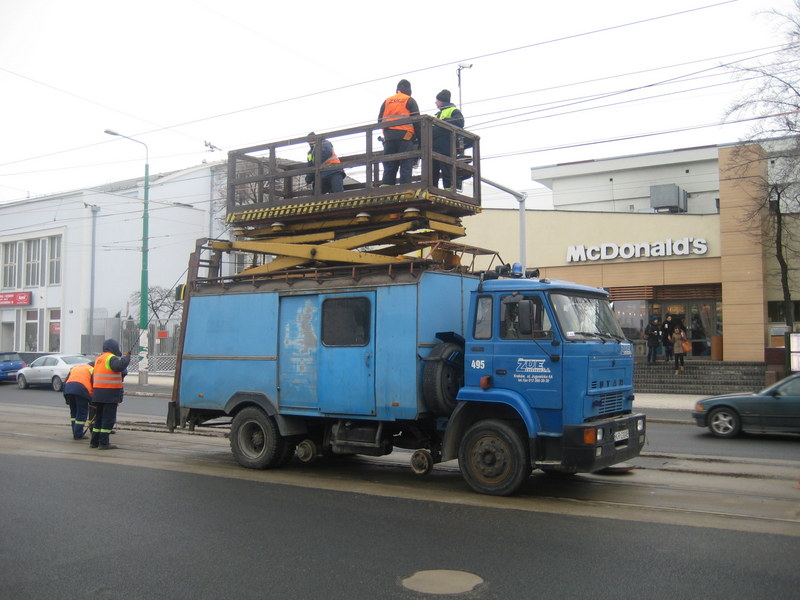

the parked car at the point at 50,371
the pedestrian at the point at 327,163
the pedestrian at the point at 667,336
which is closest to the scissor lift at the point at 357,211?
the pedestrian at the point at 327,163

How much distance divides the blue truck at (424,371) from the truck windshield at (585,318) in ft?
0.06

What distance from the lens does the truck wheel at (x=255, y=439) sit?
983 cm

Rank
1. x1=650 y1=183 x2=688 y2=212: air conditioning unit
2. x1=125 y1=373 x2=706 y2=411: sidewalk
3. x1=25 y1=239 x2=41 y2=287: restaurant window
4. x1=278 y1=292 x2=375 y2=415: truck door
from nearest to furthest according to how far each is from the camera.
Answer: x1=278 y1=292 x2=375 y2=415: truck door → x1=125 y1=373 x2=706 y2=411: sidewalk → x1=650 y1=183 x2=688 y2=212: air conditioning unit → x1=25 y1=239 x2=41 y2=287: restaurant window

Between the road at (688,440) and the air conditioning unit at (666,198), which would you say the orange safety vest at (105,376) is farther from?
the air conditioning unit at (666,198)

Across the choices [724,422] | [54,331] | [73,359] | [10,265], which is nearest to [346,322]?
[724,422]

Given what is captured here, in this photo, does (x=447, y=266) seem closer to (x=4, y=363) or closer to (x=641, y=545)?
(x=641, y=545)

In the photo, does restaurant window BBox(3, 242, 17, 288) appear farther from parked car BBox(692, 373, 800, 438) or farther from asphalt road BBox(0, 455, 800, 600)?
parked car BBox(692, 373, 800, 438)

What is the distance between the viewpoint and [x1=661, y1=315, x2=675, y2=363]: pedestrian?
25422 millimetres

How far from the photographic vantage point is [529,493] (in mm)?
8352

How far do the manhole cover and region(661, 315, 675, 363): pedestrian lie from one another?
21.9 metres

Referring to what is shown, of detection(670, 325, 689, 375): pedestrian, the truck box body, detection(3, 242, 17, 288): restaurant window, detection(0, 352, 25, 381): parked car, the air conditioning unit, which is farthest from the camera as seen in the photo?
detection(3, 242, 17, 288): restaurant window

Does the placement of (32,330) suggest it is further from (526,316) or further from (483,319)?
(526,316)

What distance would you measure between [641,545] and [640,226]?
23.1 m

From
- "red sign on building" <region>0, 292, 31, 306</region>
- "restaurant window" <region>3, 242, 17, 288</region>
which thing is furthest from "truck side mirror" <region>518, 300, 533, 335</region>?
"restaurant window" <region>3, 242, 17, 288</region>
